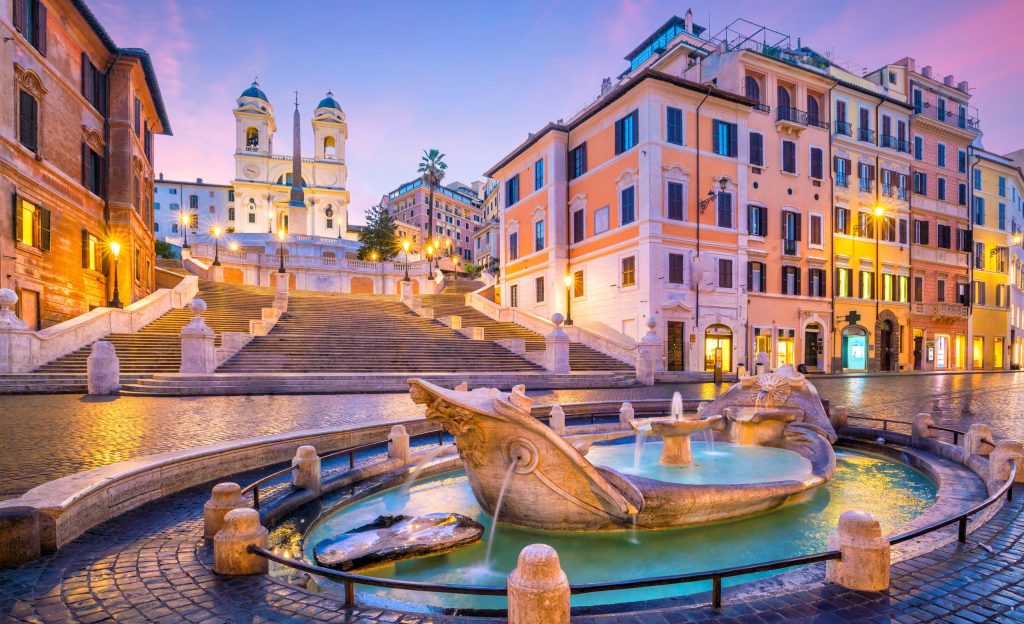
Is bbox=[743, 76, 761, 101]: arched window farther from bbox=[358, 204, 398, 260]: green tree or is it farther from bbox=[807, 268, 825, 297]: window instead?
bbox=[358, 204, 398, 260]: green tree

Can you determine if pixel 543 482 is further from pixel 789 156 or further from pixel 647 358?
pixel 789 156

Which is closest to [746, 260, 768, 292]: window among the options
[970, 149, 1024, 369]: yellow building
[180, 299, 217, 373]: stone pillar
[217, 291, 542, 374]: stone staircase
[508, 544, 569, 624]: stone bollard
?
[217, 291, 542, 374]: stone staircase

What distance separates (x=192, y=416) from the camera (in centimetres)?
1072

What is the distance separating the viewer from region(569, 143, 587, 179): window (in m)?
31.1

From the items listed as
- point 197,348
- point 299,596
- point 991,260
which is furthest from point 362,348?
point 991,260

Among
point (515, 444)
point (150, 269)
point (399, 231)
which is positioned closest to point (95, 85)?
point (150, 269)

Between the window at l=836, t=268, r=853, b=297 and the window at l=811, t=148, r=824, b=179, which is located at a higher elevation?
the window at l=811, t=148, r=824, b=179

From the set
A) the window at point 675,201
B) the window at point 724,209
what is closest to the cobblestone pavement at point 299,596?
the window at point 675,201

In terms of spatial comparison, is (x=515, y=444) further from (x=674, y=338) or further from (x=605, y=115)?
(x=605, y=115)

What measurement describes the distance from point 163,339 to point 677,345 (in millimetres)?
21907

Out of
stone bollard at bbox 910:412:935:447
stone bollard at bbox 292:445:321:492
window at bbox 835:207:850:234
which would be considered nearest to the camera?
stone bollard at bbox 292:445:321:492

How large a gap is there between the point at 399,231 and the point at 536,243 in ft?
189

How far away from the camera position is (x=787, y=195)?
98.8 ft

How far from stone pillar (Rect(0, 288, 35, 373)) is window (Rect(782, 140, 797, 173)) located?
3371cm
